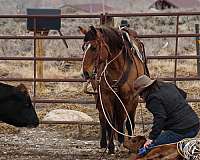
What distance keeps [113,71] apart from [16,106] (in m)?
1.45

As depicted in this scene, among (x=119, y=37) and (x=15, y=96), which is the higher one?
(x=119, y=37)

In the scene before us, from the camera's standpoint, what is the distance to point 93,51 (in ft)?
26.7

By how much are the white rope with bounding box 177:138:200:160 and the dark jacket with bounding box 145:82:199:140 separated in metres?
0.19

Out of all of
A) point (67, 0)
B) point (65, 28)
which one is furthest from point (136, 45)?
point (67, 0)

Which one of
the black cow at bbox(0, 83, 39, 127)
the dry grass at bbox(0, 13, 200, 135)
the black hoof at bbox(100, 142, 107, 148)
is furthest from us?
the dry grass at bbox(0, 13, 200, 135)

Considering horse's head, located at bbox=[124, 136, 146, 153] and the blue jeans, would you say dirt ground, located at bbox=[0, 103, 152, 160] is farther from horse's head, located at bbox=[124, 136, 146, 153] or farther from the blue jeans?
the blue jeans

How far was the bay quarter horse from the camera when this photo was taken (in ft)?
26.7

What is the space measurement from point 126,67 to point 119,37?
17.1 inches

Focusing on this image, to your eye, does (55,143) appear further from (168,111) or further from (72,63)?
(72,63)

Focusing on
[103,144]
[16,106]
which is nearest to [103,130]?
[103,144]

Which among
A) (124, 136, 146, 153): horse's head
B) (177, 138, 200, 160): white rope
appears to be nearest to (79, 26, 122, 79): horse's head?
(124, 136, 146, 153): horse's head

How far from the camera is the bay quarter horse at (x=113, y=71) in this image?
8.14m

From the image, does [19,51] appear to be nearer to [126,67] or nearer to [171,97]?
[126,67]

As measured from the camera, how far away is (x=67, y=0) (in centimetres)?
9206
